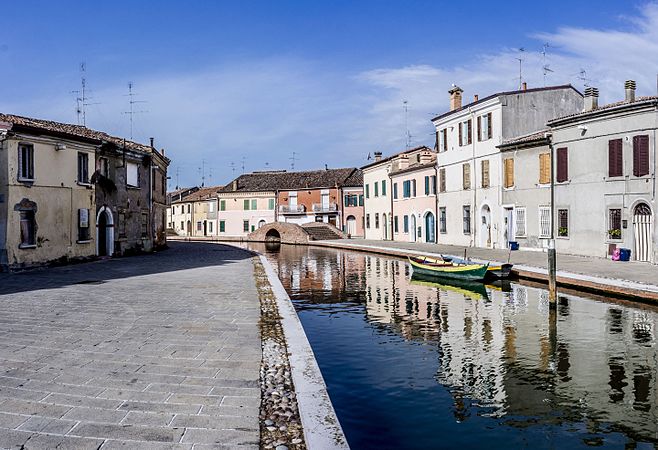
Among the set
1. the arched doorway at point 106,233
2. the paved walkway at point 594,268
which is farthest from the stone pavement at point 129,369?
the arched doorway at point 106,233

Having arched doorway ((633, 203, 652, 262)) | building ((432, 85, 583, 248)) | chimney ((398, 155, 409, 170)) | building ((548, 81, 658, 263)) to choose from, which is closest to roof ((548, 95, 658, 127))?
building ((548, 81, 658, 263))

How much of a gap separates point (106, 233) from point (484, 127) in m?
22.7

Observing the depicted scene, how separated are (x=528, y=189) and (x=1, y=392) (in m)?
28.4

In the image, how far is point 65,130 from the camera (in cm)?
2789

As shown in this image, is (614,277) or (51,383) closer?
(51,383)

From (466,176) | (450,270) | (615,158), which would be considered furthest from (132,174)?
(615,158)

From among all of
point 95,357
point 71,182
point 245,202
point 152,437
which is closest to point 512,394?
point 152,437

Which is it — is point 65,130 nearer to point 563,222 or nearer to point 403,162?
point 563,222

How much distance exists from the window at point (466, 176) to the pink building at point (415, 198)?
4567 millimetres

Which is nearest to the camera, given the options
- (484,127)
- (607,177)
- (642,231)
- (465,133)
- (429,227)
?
(642,231)

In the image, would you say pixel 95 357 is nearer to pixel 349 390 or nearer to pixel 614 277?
pixel 349 390

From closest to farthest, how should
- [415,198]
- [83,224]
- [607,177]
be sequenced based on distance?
[607,177] → [83,224] → [415,198]

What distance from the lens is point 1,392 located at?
21.6ft

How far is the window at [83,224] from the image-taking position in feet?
85.0
